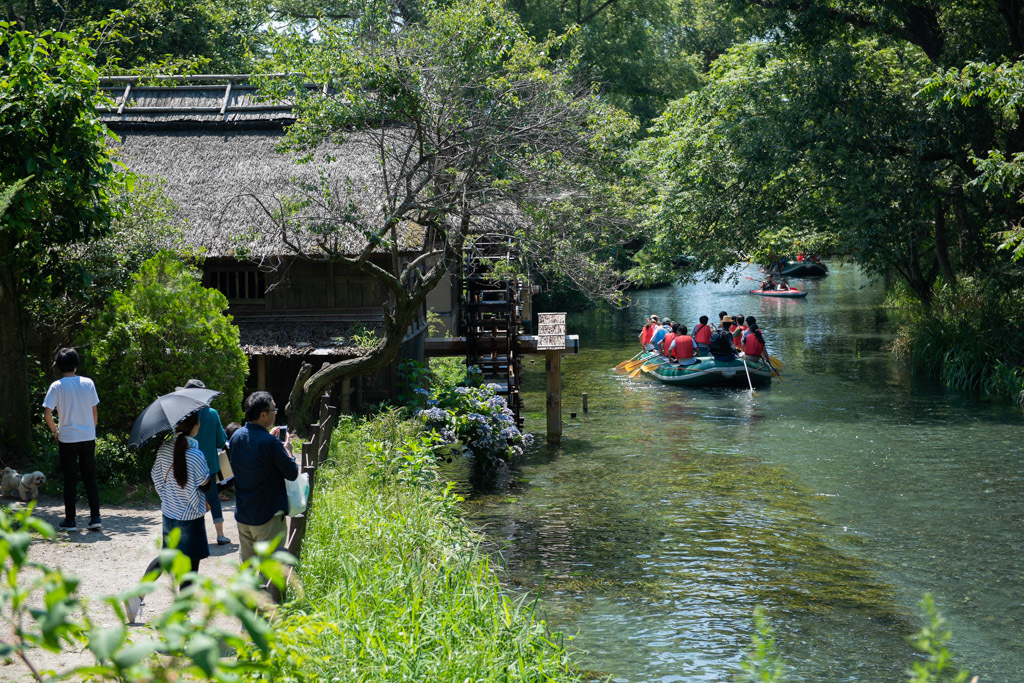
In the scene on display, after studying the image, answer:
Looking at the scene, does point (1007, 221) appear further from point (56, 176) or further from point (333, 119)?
point (56, 176)

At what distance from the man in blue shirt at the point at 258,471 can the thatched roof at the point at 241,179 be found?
8618 millimetres

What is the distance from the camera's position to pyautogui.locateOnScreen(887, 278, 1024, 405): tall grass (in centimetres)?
2241

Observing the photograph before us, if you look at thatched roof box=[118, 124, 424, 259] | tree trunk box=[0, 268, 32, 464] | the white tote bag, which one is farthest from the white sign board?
the white tote bag

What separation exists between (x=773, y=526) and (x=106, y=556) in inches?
325

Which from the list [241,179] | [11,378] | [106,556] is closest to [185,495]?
[106,556]

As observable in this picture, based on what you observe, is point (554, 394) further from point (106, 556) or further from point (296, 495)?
point (296, 495)

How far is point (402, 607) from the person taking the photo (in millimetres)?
7234

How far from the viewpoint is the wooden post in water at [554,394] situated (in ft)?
60.1

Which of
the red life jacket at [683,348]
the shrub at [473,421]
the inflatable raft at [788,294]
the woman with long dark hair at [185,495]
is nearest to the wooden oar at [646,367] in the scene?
the red life jacket at [683,348]

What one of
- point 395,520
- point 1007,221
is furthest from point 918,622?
point 1007,221

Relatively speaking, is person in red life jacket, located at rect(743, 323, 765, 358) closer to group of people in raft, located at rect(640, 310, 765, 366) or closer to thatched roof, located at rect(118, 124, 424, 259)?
group of people in raft, located at rect(640, 310, 765, 366)

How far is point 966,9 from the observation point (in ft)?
76.6

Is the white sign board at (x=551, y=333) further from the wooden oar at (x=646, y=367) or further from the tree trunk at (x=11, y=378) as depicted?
the tree trunk at (x=11, y=378)

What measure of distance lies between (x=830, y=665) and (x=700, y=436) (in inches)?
429
